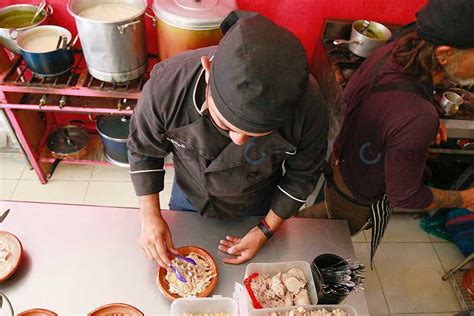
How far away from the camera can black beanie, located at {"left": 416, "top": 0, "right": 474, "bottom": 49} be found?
1196 millimetres

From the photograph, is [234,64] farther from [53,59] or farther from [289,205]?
[53,59]

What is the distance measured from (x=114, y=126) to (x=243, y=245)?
191 centimetres

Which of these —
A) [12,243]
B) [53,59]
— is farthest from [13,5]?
[12,243]

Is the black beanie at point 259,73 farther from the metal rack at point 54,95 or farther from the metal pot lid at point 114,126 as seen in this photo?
the metal pot lid at point 114,126

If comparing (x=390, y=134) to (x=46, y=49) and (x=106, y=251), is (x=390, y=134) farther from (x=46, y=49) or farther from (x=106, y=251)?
(x=46, y=49)

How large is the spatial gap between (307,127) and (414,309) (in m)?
2.02

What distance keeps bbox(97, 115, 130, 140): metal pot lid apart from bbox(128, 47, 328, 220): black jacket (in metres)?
1.46

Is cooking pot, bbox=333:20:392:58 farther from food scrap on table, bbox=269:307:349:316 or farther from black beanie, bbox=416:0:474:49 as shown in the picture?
food scrap on table, bbox=269:307:349:316

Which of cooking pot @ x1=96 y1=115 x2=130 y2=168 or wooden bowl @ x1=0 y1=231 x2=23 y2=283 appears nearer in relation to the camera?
wooden bowl @ x1=0 y1=231 x2=23 y2=283

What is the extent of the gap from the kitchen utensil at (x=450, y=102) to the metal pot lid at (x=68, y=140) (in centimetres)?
263

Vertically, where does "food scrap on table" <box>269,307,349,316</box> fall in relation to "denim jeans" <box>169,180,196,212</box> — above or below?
above

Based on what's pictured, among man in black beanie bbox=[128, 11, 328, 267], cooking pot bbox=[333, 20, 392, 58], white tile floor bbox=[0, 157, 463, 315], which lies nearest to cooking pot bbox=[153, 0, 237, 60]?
man in black beanie bbox=[128, 11, 328, 267]

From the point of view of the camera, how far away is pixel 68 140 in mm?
2994

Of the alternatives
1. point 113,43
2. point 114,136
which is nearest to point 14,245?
point 113,43
